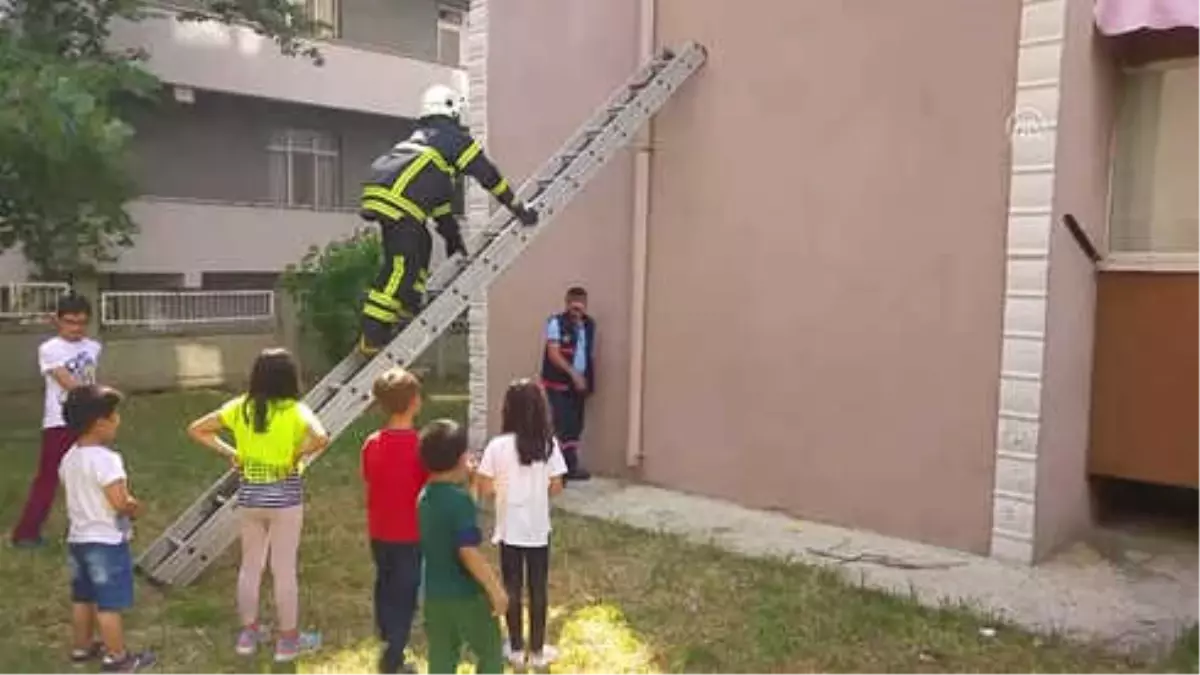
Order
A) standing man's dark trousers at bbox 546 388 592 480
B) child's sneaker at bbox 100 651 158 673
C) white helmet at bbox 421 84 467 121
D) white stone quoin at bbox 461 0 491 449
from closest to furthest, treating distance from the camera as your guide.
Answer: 1. child's sneaker at bbox 100 651 158 673
2. white helmet at bbox 421 84 467 121
3. standing man's dark trousers at bbox 546 388 592 480
4. white stone quoin at bbox 461 0 491 449

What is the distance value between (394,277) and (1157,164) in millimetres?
4787

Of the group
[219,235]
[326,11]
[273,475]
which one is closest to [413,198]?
[273,475]

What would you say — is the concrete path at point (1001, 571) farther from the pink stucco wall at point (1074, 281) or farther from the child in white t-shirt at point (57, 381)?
the child in white t-shirt at point (57, 381)

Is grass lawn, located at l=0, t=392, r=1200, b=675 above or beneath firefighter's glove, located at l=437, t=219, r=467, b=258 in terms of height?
beneath

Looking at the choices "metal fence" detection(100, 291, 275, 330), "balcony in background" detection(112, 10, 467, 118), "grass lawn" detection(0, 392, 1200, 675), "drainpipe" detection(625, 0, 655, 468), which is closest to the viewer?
"grass lawn" detection(0, 392, 1200, 675)

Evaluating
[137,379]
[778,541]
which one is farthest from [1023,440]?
[137,379]

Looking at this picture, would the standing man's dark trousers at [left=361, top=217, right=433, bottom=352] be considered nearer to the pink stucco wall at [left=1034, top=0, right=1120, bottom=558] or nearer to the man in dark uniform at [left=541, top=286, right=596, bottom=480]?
the man in dark uniform at [left=541, top=286, right=596, bottom=480]

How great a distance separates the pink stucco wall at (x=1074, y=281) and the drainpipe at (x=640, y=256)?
10.3 feet

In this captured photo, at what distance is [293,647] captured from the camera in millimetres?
4992

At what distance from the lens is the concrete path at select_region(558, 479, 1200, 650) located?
18.7ft

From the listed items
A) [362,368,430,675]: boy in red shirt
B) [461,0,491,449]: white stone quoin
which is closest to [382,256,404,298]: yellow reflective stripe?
[362,368,430,675]: boy in red shirt

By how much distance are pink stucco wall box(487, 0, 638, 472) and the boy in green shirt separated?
4978mm

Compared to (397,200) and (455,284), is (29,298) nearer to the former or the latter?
(455,284)

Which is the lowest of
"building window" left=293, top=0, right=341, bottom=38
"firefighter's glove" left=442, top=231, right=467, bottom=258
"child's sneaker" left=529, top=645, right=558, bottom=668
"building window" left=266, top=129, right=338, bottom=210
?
"child's sneaker" left=529, top=645, right=558, bottom=668
